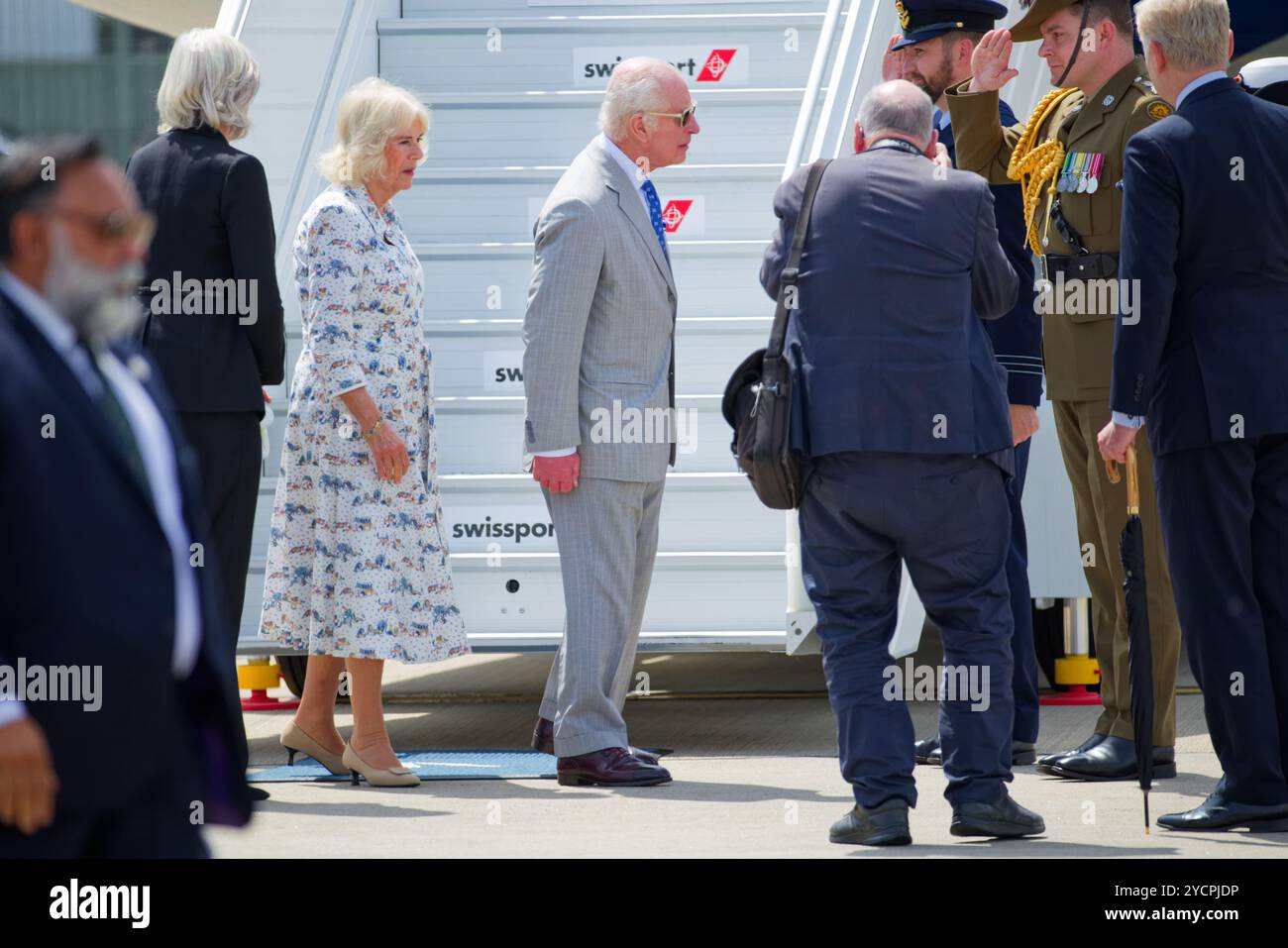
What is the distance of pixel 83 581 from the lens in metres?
1.94

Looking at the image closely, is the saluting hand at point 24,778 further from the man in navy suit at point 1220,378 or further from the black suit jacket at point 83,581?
the man in navy suit at point 1220,378

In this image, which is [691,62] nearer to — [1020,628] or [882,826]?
[1020,628]

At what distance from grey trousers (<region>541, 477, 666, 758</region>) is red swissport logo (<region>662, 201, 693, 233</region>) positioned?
1.86 m

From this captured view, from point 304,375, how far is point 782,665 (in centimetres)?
362

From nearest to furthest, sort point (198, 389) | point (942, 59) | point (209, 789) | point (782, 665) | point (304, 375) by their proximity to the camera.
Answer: point (209, 789)
point (198, 389)
point (304, 375)
point (942, 59)
point (782, 665)

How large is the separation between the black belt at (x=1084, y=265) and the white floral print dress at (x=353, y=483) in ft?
5.80

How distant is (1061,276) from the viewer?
17.0ft

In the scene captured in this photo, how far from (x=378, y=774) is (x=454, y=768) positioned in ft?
1.16

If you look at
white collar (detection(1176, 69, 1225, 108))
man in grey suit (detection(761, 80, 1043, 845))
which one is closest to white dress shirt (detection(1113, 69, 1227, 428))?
white collar (detection(1176, 69, 1225, 108))

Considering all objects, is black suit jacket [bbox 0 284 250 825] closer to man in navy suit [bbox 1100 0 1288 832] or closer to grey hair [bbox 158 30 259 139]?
man in navy suit [bbox 1100 0 1288 832]

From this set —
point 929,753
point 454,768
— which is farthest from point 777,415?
point 454,768

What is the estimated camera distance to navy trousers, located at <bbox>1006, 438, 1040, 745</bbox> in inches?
215
